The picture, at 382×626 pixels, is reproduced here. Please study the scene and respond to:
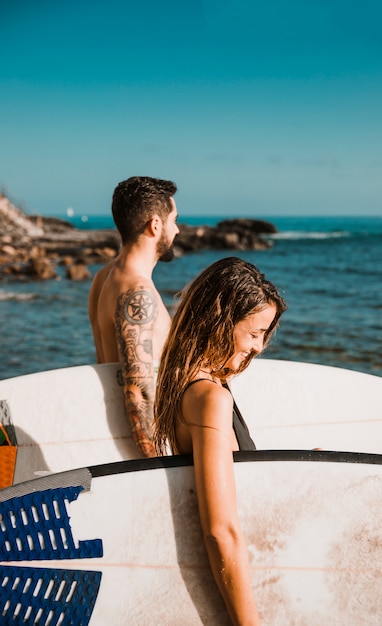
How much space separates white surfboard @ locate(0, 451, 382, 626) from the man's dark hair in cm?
148

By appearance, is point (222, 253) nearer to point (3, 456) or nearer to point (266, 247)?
point (266, 247)

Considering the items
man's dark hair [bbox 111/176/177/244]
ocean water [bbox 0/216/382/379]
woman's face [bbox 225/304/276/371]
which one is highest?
man's dark hair [bbox 111/176/177/244]

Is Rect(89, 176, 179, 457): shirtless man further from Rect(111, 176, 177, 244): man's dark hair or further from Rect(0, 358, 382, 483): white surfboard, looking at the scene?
Rect(0, 358, 382, 483): white surfboard

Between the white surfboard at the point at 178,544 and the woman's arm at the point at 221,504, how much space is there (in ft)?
0.51

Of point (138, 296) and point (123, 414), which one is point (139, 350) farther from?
point (123, 414)

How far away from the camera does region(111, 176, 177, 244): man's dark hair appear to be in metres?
3.10

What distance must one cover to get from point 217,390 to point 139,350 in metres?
1.29

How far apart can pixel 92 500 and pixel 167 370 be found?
0.45 meters

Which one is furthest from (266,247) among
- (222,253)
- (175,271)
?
(175,271)

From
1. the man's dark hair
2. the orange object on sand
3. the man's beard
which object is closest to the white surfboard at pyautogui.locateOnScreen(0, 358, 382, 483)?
the orange object on sand

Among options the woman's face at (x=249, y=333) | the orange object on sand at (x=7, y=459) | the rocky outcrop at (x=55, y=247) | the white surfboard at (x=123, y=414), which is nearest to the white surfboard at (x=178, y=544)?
the woman's face at (x=249, y=333)

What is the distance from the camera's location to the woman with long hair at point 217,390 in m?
1.64

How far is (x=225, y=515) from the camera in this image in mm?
1638

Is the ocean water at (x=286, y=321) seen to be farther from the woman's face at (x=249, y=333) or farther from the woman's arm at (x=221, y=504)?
the woman's arm at (x=221, y=504)
